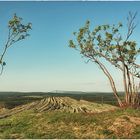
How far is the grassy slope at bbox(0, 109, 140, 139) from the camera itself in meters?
12.9

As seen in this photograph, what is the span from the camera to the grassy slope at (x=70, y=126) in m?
12.9

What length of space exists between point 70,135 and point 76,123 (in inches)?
63.2

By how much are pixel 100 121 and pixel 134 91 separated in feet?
17.5

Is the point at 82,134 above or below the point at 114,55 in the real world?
below

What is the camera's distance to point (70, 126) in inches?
555

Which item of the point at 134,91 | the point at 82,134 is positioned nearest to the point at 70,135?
the point at 82,134

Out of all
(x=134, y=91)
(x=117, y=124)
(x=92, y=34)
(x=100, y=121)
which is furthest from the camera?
(x=92, y=34)

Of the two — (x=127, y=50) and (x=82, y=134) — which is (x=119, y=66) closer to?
(x=127, y=50)

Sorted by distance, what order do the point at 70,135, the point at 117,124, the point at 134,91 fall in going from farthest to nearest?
the point at 134,91 → the point at 117,124 → the point at 70,135

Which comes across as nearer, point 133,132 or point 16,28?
point 133,132

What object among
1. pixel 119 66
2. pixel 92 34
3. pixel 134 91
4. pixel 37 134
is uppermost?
pixel 92 34

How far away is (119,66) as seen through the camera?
19.8 m

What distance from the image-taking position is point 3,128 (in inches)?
569

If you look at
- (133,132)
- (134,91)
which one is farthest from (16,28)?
(133,132)
